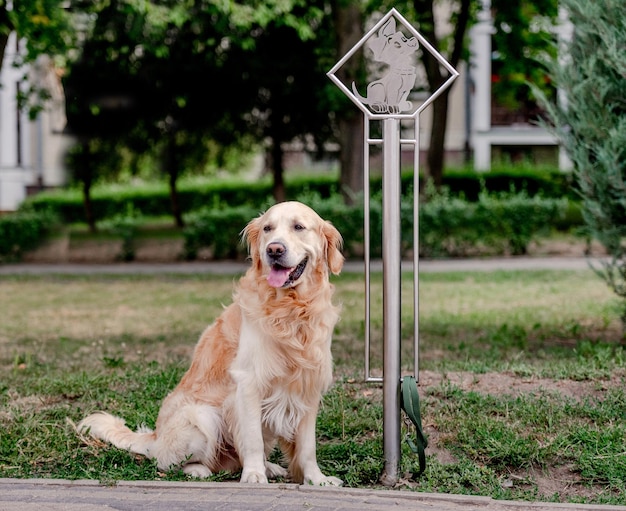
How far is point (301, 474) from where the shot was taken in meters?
4.80

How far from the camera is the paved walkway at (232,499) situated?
13.8ft

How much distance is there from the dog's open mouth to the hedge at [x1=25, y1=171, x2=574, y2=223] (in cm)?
1971

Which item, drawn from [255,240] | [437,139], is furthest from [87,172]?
[255,240]

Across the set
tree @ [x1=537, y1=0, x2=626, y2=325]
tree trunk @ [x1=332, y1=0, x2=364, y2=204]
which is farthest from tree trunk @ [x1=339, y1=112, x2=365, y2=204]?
tree @ [x1=537, y1=0, x2=626, y2=325]

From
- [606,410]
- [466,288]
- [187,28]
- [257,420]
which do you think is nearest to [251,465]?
[257,420]

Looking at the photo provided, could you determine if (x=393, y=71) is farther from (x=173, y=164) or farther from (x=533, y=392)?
(x=173, y=164)

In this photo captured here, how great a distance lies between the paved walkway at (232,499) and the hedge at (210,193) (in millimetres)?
19943

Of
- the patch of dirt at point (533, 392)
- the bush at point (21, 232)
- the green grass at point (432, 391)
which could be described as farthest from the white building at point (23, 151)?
the patch of dirt at point (533, 392)

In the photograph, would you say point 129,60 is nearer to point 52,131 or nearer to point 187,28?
point 187,28

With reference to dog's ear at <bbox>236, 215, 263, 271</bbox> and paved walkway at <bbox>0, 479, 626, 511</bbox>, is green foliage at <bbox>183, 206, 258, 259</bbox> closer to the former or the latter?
dog's ear at <bbox>236, 215, 263, 271</bbox>

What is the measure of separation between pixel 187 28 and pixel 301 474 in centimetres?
1584

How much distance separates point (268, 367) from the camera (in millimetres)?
4566

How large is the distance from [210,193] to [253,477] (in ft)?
71.6

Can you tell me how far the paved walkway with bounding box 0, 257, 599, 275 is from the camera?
15688mm
